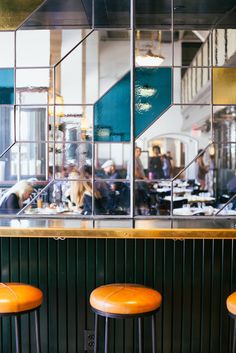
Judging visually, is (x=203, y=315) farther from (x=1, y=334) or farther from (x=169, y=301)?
(x=1, y=334)

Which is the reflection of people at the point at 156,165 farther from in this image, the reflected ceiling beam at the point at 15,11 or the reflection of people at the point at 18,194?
the reflected ceiling beam at the point at 15,11

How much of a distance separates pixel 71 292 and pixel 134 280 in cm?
36

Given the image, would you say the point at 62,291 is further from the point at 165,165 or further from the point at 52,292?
the point at 165,165

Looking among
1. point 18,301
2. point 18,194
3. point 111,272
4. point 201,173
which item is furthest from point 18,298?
point 201,173

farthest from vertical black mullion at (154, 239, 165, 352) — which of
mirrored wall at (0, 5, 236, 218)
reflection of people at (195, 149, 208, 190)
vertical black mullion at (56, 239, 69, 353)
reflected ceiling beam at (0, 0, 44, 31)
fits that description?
reflection of people at (195, 149, 208, 190)

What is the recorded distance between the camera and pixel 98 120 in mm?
2850

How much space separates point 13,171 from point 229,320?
217cm

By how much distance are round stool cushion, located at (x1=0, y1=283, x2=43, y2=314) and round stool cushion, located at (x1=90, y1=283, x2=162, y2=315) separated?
0.89ft

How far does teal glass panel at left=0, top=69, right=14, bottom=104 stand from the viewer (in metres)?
2.70

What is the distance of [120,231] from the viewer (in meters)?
1.98

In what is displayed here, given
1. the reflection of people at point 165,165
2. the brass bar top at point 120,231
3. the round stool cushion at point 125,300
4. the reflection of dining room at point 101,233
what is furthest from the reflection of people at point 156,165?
the round stool cushion at point 125,300

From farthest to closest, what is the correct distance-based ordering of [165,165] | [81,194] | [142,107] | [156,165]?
[156,165] < [165,165] < [81,194] < [142,107]

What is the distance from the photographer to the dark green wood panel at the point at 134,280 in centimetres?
Result: 222

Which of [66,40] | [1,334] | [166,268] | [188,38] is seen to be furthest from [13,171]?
[188,38]
